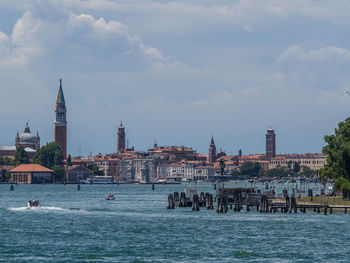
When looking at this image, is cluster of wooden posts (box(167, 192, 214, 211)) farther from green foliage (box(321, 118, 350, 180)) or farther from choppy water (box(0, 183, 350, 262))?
green foliage (box(321, 118, 350, 180))

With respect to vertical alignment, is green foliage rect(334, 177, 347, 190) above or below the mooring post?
above

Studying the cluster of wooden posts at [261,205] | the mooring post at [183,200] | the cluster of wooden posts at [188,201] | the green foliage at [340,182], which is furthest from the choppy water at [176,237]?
the green foliage at [340,182]

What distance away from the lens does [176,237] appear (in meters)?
57.0

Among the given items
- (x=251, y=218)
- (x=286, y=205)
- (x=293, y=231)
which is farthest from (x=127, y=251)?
(x=286, y=205)

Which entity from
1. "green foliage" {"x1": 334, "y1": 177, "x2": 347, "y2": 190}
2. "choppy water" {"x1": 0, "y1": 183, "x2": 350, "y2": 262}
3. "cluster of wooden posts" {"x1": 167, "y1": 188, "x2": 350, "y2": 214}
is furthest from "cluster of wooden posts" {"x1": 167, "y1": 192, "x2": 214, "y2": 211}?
"green foliage" {"x1": 334, "y1": 177, "x2": 347, "y2": 190}

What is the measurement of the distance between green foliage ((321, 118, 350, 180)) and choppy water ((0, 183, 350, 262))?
435 inches

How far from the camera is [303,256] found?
46844 millimetres

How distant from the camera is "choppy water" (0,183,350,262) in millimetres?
47062

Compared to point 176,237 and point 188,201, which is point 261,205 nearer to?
point 188,201

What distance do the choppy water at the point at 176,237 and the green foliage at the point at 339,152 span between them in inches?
435

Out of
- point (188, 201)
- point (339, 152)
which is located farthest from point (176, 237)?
point (188, 201)

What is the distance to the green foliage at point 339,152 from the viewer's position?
278 feet

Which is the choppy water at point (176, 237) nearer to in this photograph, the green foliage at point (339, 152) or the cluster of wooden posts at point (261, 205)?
the cluster of wooden posts at point (261, 205)

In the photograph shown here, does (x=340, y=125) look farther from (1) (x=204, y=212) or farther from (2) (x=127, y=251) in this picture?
(2) (x=127, y=251)
